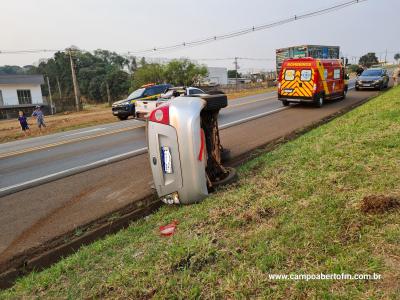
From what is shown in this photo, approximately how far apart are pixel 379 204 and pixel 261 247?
1355 millimetres

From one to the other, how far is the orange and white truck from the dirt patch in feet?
43.0

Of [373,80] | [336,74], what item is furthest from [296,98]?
[373,80]

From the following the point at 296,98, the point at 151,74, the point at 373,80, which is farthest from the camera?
the point at 151,74

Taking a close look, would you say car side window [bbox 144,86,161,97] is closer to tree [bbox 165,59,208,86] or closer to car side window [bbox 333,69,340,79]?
car side window [bbox 333,69,340,79]

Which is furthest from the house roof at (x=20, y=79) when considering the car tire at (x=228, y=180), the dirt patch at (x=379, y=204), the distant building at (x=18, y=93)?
Result: the dirt patch at (x=379, y=204)

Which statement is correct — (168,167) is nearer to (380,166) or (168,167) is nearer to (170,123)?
(170,123)

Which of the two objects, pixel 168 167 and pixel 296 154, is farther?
pixel 296 154

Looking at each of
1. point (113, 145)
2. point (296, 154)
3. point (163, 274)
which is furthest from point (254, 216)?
point (113, 145)

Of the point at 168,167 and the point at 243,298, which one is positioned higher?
the point at 168,167

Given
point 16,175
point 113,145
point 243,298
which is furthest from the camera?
point 113,145

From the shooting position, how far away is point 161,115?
464cm

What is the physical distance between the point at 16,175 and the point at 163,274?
6.42 m

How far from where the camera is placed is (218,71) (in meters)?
88.7

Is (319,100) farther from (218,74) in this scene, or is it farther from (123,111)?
(218,74)
